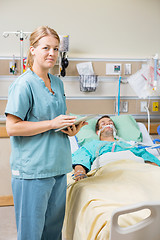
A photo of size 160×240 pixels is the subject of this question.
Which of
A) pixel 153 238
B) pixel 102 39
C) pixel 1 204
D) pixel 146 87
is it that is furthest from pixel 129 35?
pixel 153 238

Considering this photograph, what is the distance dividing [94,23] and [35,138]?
6.83 feet

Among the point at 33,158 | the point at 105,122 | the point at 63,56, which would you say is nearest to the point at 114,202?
the point at 33,158

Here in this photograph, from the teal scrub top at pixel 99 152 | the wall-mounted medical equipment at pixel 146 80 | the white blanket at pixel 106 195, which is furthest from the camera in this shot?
the wall-mounted medical equipment at pixel 146 80

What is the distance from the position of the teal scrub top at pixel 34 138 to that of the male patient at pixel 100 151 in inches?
24.7

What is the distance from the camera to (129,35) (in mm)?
3320

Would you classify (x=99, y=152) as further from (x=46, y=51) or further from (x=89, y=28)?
(x=89, y=28)

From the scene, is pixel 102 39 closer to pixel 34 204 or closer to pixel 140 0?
pixel 140 0

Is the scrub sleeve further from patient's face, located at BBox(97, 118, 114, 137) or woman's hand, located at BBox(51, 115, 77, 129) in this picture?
patient's face, located at BBox(97, 118, 114, 137)

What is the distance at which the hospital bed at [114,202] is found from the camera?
1293 mm

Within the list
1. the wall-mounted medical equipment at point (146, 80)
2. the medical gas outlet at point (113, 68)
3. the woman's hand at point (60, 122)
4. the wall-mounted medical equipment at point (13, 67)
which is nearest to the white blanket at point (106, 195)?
the woman's hand at point (60, 122)

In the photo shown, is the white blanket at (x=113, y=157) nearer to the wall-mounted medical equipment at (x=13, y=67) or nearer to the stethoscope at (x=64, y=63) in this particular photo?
the stethoscope at (x=64, y=63)

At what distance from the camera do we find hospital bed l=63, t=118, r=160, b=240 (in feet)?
4.24

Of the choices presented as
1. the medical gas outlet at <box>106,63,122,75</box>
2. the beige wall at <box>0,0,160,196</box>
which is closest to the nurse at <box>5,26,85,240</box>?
the beige wall at <box>0,0,160,196</box>

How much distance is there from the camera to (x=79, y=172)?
217 cm
